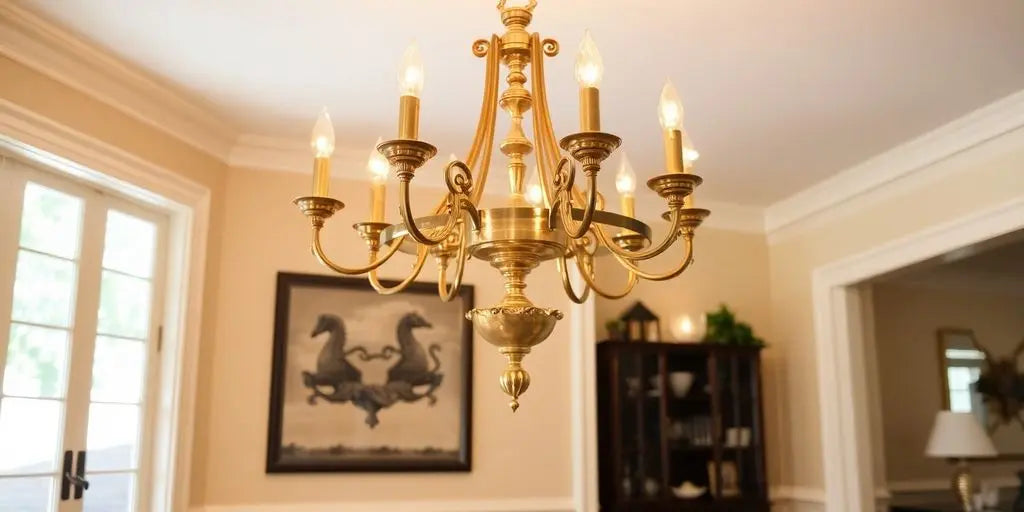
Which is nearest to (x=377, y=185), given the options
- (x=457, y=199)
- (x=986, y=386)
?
(x=457, y=199)

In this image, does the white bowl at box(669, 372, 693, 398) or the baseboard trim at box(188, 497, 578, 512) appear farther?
the white bowl at box(669, 372, 693, 398)

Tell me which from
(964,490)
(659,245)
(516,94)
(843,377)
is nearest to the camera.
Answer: (659,245)

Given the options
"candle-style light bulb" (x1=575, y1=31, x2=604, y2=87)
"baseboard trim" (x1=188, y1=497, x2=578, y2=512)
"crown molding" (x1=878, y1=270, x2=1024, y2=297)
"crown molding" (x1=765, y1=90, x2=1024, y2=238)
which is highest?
"crown molding" (x1=765, y1=90, x2=1024, y2=238)

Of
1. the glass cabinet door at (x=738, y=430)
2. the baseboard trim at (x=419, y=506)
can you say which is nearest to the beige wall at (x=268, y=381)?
the baseboard trim at (x=419, y=506)

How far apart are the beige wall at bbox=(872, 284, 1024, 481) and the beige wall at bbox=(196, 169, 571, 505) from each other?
100 inches

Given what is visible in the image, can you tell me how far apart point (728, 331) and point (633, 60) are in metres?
1.88

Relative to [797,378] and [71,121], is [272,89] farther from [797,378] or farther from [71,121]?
[797,378]

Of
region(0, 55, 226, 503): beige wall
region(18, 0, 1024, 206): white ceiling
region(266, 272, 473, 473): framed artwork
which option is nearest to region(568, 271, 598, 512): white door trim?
region(266, 272, 473, 473): framed artwork

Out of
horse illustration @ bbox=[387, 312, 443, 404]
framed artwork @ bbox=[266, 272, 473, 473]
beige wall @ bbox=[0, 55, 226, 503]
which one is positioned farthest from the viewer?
horse illustration @ bbox=[387, 312, 443, 404]

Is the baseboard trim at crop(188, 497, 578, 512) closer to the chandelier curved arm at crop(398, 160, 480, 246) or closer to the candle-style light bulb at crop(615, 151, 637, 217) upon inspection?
the candle-style light bulb at crop(615, 151, 637, 217)

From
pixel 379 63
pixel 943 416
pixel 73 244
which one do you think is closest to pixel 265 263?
pixel 73 244

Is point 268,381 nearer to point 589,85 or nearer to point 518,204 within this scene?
point 518,204

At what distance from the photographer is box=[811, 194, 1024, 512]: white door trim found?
3926mm

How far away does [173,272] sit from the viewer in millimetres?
3336
